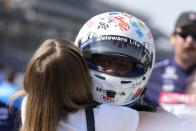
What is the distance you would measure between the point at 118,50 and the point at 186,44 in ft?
6.71

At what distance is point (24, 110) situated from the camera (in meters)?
2.10

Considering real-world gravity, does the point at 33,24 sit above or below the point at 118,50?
below

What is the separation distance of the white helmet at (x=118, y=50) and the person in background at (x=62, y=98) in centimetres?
19

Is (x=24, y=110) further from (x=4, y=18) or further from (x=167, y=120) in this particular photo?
(x=4, y=18)

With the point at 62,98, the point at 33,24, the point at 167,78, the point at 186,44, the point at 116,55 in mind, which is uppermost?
the point at 116,55

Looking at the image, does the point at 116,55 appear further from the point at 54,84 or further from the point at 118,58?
the point at 54,84

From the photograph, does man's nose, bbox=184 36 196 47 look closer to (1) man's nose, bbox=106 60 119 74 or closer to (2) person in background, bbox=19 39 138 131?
(1) man's nose, bbox=106 60 119 74

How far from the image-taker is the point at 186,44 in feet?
13.7

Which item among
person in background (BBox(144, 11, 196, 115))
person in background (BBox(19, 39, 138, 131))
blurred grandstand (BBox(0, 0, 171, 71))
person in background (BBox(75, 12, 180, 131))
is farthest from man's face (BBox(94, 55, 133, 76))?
blurred grandstand (BBox(0, 0, 171, 71))

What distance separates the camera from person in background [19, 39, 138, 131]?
6.47ft

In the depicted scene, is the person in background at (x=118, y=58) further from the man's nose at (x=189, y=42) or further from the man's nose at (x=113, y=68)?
the man's nose at (x=189, y=42)

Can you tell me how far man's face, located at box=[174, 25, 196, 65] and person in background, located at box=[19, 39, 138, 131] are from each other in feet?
7.30

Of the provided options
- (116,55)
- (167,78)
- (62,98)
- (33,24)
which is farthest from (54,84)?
(33,24)

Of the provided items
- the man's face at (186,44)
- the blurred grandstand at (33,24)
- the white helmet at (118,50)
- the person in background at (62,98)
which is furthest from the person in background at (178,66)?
the blurred grandstand at (33,24)
